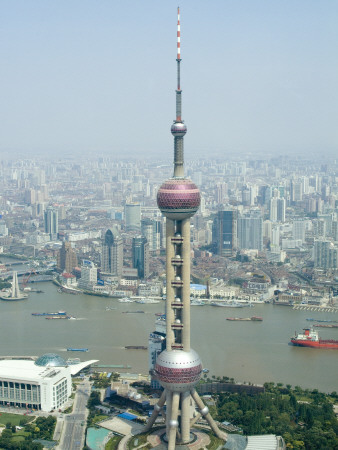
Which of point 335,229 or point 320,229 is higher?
point 335,229

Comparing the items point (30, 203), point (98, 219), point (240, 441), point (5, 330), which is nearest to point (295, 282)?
point (5, 330)

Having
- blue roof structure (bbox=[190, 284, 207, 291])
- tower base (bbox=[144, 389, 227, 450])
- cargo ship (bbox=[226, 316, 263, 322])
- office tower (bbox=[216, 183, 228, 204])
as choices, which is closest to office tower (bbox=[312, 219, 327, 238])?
blue roof structure (bbox=[190, 284, 207, 291])

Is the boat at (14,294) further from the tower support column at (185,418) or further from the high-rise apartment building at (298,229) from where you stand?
the high-rise apartment building at (298,229)

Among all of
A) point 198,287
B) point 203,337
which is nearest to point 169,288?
point 203,337

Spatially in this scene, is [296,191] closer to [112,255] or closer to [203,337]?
[112,255]

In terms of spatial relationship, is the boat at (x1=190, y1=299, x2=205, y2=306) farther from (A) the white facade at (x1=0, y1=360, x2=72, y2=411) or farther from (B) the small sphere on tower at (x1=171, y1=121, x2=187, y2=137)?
(B) the small sphere on tower at (x1=171, y1=121, x2=187, y2=137)

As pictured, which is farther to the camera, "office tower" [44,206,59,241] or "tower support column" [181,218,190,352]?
"office tower" [44,206,59,241]
